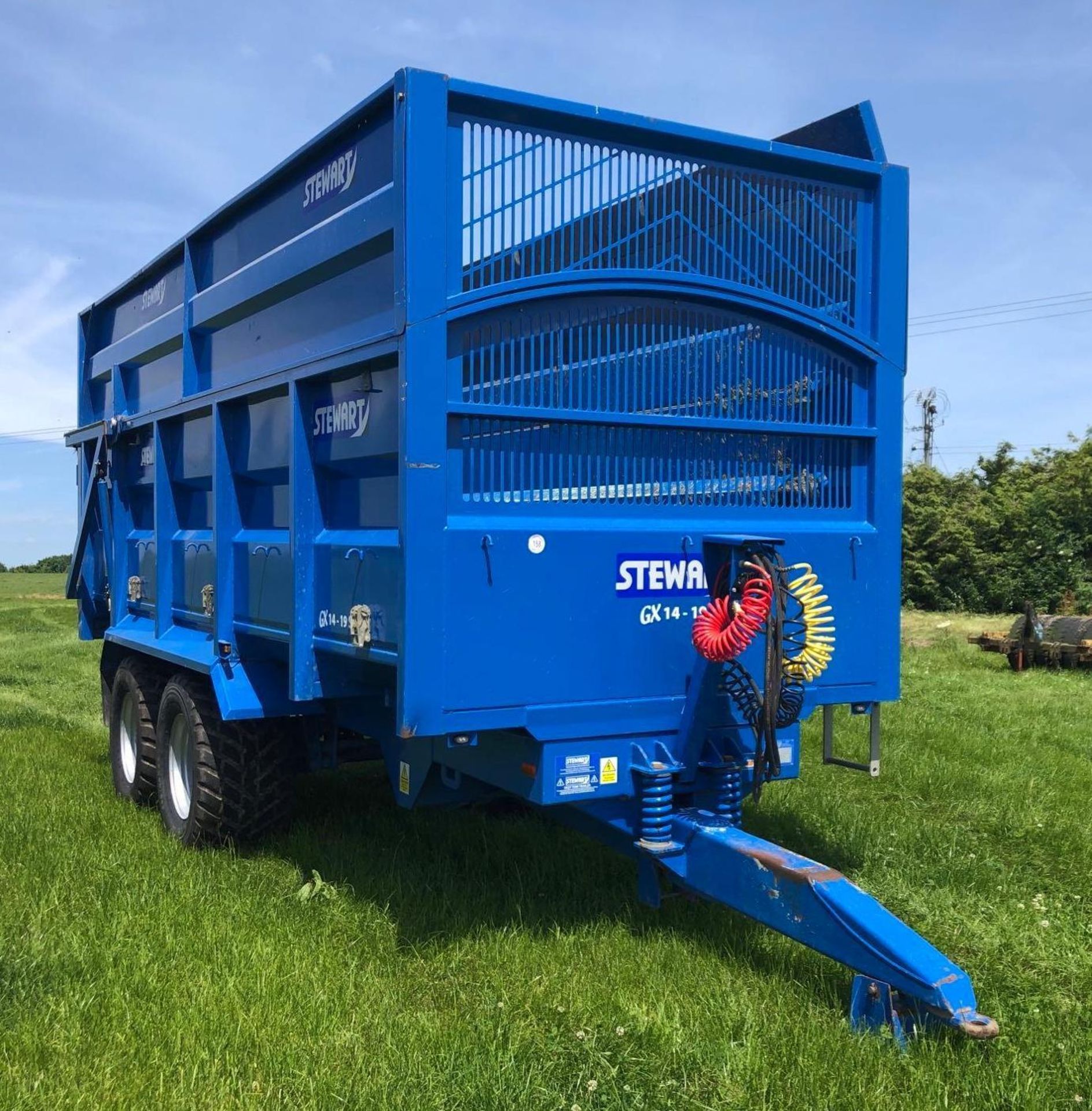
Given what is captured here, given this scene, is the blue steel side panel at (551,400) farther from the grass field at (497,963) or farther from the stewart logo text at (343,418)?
the grass field at (497,963)

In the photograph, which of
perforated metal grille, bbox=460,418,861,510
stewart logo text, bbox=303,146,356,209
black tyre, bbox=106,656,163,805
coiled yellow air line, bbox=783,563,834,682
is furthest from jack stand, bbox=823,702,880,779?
black tyre, bbox=106,656,163,805

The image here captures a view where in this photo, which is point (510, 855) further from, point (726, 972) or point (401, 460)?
point (401, 460)

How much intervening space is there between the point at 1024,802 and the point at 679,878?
3.21 m

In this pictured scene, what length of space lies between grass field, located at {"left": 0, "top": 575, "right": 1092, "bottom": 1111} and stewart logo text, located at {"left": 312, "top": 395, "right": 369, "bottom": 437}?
6.12 ft

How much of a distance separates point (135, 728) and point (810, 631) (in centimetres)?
396

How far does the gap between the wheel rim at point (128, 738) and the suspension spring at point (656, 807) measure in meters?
3.58

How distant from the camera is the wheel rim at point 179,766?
19.2 feet

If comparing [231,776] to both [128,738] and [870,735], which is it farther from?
[870,735]

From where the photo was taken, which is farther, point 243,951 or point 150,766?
point 150,766

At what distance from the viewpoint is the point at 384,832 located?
19.4 feet

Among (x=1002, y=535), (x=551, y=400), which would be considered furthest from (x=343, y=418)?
(x=1002, y=535)

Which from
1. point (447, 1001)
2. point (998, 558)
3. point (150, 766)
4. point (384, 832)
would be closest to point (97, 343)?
point (150, 766)

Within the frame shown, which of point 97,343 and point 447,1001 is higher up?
point 97,343

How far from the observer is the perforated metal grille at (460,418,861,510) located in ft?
13.1
